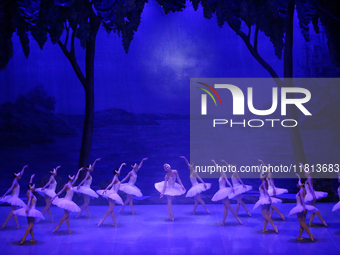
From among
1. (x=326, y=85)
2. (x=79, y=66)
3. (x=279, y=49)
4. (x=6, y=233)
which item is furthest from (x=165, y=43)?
(x=6, y=233)

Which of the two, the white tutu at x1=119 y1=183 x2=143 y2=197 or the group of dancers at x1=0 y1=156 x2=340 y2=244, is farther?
the white tutu at x1=119 y1=183 x2=143 y2=197

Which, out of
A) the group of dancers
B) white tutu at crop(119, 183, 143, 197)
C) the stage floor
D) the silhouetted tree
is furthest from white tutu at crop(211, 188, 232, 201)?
the silhouetted tree

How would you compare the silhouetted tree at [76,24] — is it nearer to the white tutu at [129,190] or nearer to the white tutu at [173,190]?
the white tutu at [129,190]

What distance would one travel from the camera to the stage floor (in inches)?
292

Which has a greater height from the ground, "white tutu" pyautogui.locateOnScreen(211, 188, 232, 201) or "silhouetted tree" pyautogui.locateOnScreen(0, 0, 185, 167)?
"silhouetted tree" pyautogui.locateOnScreen(0, 0, 185, 167)

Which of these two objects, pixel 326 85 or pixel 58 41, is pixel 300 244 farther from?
pixel 58 41

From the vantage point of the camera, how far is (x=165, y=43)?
1240cm

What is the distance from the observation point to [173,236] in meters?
8.32

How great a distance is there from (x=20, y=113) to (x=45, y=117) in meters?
0.80

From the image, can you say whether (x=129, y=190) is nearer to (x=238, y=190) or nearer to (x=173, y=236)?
(x=173, y=236)

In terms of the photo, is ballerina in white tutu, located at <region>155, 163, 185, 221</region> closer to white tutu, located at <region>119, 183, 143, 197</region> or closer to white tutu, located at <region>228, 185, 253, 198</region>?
white tutu, located at <region>119, 183, 143, 197</region>

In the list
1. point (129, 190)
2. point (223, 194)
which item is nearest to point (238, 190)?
point (223, 194)

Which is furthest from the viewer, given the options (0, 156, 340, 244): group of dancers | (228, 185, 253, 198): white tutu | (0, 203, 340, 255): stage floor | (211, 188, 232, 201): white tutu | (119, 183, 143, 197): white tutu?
(119, 183, 143, 197): white tutu

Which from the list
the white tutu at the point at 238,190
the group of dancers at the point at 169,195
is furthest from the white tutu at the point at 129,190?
the white tutu at the point at 238,190
